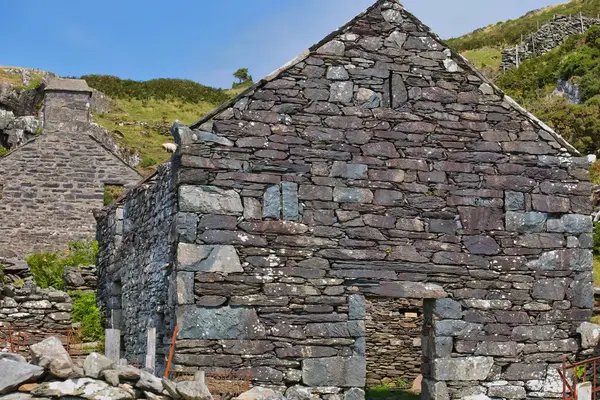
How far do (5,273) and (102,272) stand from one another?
8.53ft

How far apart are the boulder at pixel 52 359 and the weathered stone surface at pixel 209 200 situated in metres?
3.95

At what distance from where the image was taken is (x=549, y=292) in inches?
419

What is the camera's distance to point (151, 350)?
34.5ft

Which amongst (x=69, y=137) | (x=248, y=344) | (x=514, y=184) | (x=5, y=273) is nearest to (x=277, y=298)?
(x=248, y=344)

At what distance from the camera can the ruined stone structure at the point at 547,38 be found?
42250 mm

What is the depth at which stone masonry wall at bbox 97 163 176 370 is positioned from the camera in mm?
10711

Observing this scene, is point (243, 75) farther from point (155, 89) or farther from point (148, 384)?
point (148, 384)

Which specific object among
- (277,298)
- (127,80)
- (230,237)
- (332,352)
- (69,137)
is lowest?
(332,352)

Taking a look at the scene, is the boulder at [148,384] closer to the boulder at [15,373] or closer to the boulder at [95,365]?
the boulder at [95,365]

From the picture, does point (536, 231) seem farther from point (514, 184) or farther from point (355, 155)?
point (355, 155)

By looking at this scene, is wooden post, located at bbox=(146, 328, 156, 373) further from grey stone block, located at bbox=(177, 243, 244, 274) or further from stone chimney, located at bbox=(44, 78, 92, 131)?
stone chimney, located at bbox=(44, 78, 92, 131)

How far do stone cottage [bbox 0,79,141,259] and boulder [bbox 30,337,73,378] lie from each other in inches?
734

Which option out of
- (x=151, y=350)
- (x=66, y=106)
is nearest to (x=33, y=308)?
(x=151, y=350)

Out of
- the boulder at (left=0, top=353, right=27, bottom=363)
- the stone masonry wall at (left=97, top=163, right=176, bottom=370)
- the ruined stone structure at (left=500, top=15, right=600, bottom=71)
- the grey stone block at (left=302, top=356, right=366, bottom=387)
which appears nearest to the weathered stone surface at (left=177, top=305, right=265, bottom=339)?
the stone masonry wall at (left=97, top=163, right=176, bottom=370)
